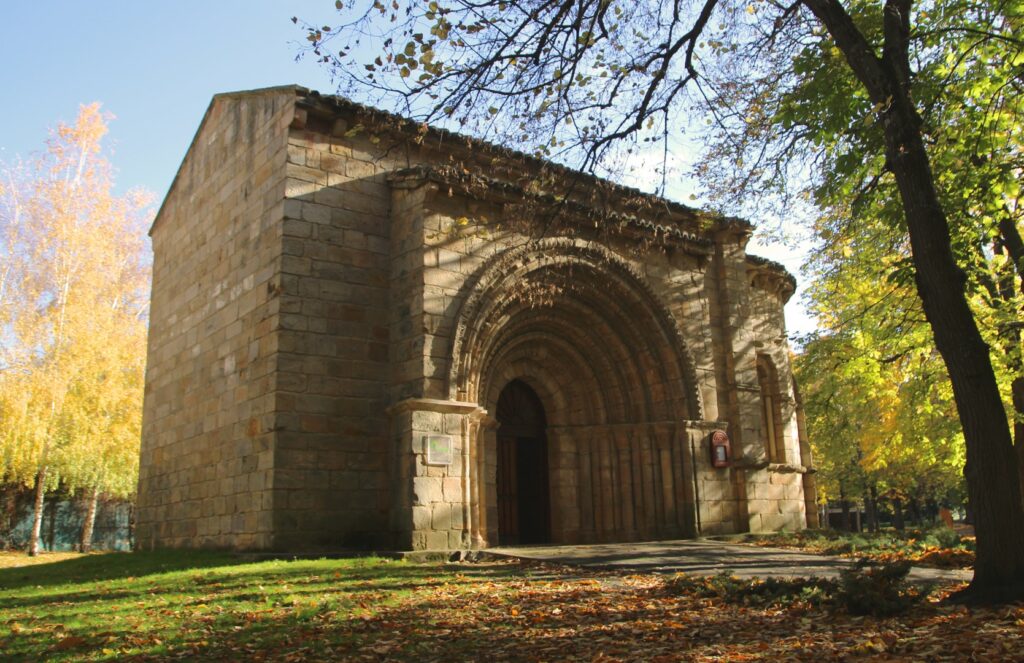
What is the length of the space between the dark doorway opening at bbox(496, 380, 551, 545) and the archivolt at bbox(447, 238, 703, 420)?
1.07m

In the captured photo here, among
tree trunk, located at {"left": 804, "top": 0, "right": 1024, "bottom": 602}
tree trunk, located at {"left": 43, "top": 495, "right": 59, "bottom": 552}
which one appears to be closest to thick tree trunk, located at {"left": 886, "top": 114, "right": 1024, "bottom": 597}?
tree trunk, located at {"left": 804, "top": 0, "right": 1024, "bottom": 602}

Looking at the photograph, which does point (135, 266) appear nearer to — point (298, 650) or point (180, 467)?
point (180, 467)

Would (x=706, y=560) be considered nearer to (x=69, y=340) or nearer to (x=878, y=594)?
(x=878, y=594)

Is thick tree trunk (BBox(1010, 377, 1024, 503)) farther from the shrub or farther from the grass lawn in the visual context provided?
the grass lawn

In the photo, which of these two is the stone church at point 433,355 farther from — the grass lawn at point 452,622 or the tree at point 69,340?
the tree at point 69,340

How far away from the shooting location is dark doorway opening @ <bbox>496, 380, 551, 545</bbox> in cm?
1397

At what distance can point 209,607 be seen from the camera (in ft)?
23.0

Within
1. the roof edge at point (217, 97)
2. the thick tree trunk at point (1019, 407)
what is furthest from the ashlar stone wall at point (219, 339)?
the thick tree trunk at point (1019, 407)

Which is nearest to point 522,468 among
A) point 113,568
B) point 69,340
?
point 113,568

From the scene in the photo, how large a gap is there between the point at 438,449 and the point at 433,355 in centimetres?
125

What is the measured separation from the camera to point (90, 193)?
24922 millimetres

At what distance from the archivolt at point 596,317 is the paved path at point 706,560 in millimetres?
2571

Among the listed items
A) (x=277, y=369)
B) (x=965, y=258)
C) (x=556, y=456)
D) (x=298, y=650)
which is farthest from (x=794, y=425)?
(x=298, y=650)

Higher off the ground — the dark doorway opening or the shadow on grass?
the dark doorway opening
